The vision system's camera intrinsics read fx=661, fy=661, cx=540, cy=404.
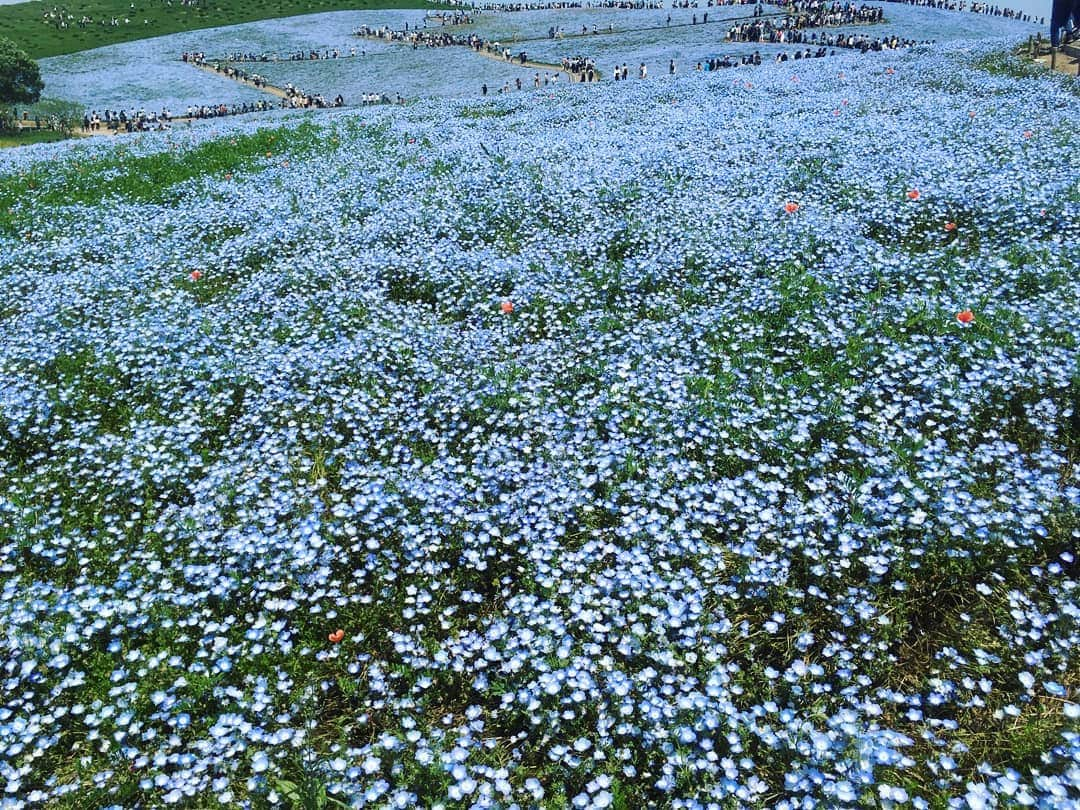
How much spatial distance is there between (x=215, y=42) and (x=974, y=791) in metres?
89.4

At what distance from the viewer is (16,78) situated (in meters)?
53.7

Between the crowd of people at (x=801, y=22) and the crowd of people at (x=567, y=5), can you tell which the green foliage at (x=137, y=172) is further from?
the crowd of people at (x=567, y=5)

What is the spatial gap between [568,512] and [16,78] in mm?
70045

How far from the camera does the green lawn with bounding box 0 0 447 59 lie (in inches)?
3056

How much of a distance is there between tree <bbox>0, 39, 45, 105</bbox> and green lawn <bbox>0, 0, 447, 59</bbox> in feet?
65.1

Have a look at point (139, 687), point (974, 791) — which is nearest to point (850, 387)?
point (974, 791)

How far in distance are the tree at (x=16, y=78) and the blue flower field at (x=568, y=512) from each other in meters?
57.9

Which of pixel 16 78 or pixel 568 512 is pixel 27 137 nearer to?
pixel 16 78

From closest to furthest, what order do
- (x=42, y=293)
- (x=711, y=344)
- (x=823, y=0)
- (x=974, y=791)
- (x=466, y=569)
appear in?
(x=974, y=791) < (x=466, y=569) < (x=711, y=344) < (x=42, y=293) < (x=823, y=0)

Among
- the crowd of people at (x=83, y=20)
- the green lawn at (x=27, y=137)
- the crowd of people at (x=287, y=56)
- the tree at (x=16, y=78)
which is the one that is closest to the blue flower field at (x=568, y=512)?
the green lawn at (x=27, y=137)

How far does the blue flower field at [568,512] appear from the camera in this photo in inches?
146

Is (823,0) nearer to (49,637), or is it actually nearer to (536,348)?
(536,348)

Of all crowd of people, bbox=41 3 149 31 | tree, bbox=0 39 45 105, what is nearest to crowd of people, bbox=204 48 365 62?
tree, bbox=0 39 45 105

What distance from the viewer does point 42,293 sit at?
34.8ft
